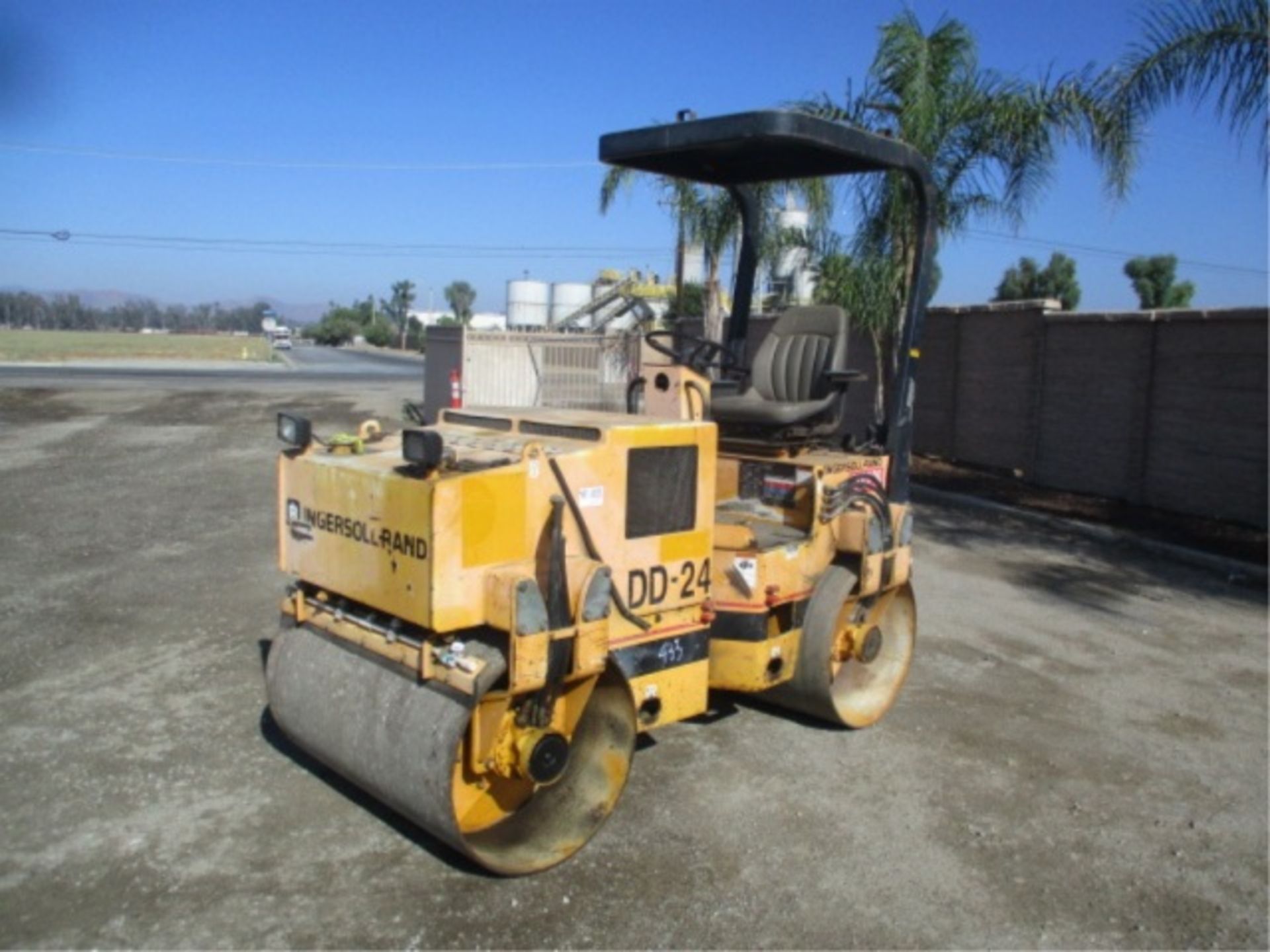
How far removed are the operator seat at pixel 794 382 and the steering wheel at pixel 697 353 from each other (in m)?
0.18

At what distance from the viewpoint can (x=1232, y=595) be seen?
28.4ft

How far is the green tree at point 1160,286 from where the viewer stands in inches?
1160

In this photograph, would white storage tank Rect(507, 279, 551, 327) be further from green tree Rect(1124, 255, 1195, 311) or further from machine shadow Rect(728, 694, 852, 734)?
machine shadow Rect(728, 694, 852, 734)

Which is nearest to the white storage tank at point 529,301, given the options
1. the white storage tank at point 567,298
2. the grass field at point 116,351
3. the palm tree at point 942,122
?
the white storage tank at point 567,298

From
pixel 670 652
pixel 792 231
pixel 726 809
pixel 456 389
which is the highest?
pixel 792 231

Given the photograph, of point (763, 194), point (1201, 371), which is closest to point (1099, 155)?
point (1201, 371)

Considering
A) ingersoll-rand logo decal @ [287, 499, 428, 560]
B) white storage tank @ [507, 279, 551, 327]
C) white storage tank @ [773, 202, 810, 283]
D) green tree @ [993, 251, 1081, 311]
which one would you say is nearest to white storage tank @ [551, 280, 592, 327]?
white storage tank @ [507, 279, 551, 327]

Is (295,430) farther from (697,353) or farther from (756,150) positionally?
(756,150)

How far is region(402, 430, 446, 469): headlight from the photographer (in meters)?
3.70

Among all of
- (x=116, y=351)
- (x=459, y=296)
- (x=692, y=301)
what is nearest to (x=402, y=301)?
(x=459, y=296)

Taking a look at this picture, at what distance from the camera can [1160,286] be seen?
2984cm

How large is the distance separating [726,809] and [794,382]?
2533 mm

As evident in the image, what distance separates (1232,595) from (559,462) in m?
6.93

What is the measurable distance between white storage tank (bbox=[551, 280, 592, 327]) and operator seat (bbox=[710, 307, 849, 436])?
37.9 meters
